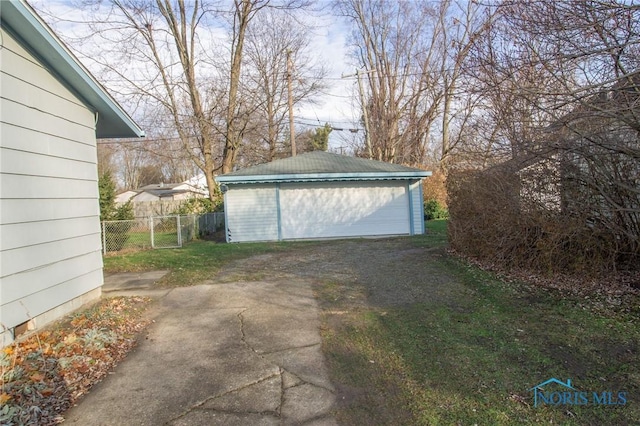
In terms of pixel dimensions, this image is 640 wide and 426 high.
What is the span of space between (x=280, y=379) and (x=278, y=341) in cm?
91

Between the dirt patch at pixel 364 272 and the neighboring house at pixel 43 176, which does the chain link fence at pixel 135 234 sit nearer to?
the dirt patch at pixel 364 272

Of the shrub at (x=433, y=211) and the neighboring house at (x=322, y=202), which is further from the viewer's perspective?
the shrub at (x=433, y=211)

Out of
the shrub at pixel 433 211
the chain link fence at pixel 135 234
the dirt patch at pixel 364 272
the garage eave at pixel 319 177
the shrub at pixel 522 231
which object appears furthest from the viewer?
the shrub at pixel 433 211

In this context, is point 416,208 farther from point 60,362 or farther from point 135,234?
point 60,362

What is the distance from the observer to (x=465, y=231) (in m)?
8.58

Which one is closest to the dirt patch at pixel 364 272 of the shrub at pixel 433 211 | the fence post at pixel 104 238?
the fence post at pixel 104 238

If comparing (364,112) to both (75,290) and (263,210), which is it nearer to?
(263,210)

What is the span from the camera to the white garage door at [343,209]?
48.5 ft

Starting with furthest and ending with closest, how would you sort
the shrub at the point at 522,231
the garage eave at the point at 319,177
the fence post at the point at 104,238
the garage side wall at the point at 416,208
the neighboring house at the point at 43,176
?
the garage side wall at the point at 416,208 < the garage eave at the point at 319,177 < the fence post at the point at 104,238 < the shrub at the point at 522,231 < the neighboring house at the point at 43,176

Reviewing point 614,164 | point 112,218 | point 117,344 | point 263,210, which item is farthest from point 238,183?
point 614,164

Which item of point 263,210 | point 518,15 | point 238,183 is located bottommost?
point 263,210

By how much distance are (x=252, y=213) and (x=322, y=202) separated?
2.68 metres

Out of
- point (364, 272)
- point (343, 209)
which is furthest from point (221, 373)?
point (343, 209)

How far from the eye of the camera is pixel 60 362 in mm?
3570
